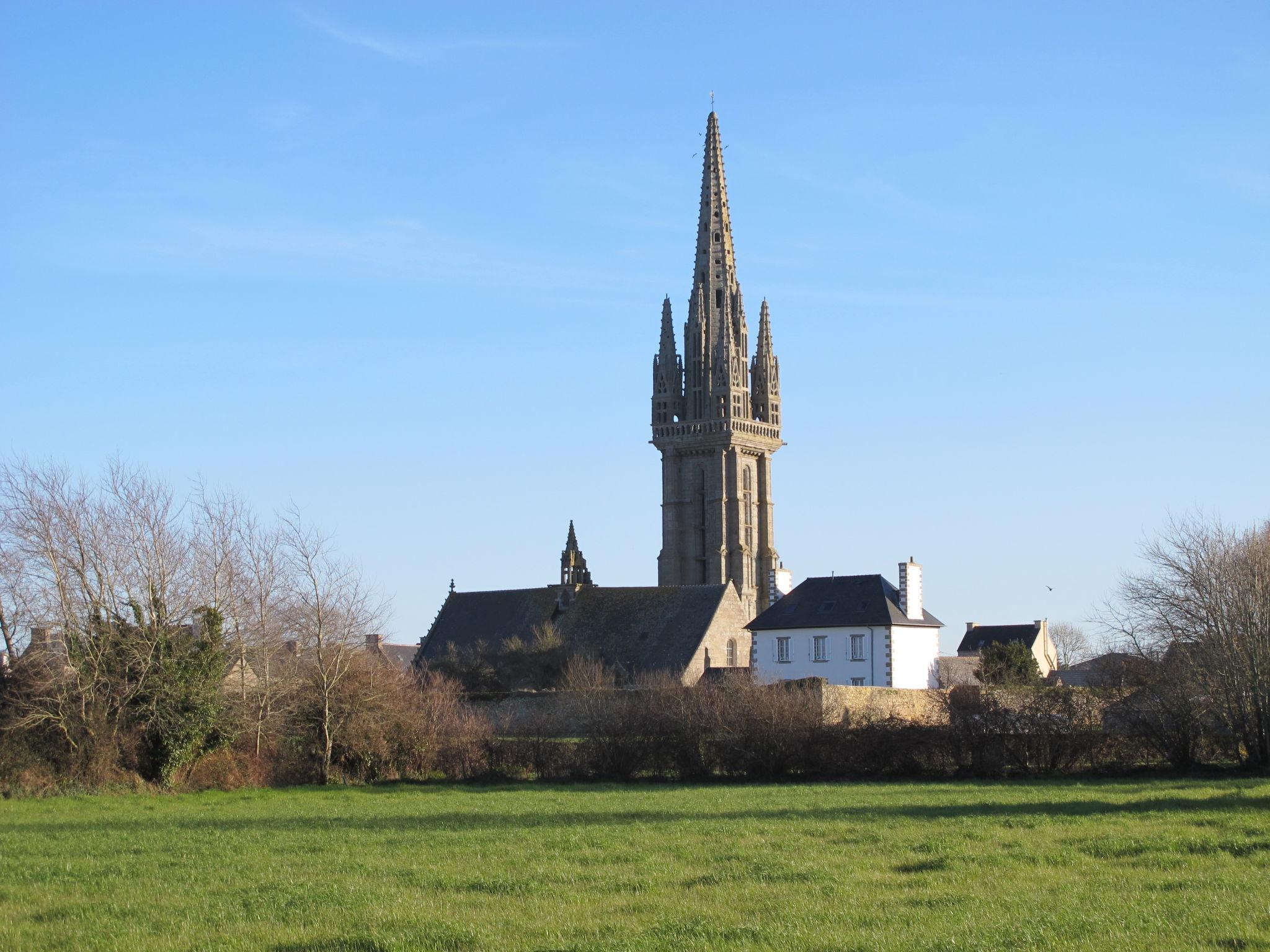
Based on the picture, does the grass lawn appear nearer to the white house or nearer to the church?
the white house

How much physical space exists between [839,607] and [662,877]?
139ft

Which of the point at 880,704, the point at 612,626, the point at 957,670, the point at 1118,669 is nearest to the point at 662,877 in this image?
the point at 1118,669

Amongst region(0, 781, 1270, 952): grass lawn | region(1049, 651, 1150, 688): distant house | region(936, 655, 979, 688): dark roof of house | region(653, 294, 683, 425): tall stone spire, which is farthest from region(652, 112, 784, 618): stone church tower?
region(0, 781, 1270, 952): grass lawn

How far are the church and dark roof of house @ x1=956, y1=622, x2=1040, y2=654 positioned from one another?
42.8 ft

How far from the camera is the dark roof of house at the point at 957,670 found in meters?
66.9

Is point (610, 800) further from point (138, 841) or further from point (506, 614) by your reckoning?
point (506, 614)

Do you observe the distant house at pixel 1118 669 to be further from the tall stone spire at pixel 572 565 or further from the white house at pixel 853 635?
the tall stone spire at pixel 572 565

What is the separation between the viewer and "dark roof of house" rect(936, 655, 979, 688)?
66938 mm

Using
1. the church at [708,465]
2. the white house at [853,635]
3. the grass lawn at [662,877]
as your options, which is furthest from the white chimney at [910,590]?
the grass lawn at [662,877]

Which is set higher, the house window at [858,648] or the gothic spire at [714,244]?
the gothic spire at [714,244]

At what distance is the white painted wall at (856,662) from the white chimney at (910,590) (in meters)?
0.62

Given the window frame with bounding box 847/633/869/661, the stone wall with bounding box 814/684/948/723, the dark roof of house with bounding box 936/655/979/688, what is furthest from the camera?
the dark roof of house with bounding box 936/655/979/688

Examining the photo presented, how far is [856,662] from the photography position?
55531mm

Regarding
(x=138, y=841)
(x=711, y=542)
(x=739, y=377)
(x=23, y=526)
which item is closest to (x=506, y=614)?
(x=711, y=542)
